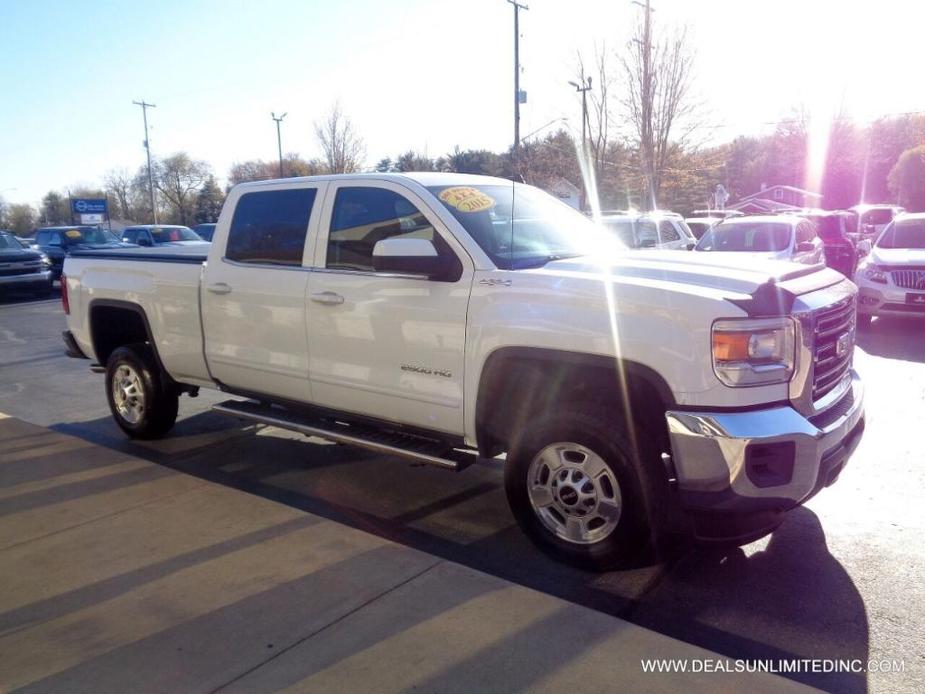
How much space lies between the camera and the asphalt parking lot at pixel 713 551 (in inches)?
131

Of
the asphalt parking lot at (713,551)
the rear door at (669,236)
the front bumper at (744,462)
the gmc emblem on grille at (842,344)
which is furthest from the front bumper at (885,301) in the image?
the front bumper at (744,462)

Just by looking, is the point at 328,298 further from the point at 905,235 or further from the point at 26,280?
the point at 26,280

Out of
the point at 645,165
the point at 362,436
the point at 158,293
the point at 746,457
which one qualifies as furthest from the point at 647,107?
the point at 746,457

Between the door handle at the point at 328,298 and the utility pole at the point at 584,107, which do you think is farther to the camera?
the utility pole at the point at 584,107

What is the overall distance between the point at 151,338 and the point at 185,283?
651 millimetres

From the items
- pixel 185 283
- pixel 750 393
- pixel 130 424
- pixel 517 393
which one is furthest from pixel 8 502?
pixel 750 393

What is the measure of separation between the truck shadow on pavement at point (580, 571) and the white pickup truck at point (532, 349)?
0.78 feet

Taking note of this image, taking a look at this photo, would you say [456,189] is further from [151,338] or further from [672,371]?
[151,338]

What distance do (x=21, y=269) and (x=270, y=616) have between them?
1858cm

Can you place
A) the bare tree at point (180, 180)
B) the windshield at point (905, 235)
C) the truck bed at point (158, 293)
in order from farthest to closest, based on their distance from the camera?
the bare tree at point (180, 180) → the windshield at point (905, 235) → the truck bed at point (158, 293)

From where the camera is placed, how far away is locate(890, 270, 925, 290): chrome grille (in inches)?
414

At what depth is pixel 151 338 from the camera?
607 centimetres

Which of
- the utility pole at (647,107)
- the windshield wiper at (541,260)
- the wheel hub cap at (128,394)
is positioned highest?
the utility pole at (647,107)

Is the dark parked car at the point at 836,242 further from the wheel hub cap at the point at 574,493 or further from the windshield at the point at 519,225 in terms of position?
the wheel hub cap at the point at 574,493
